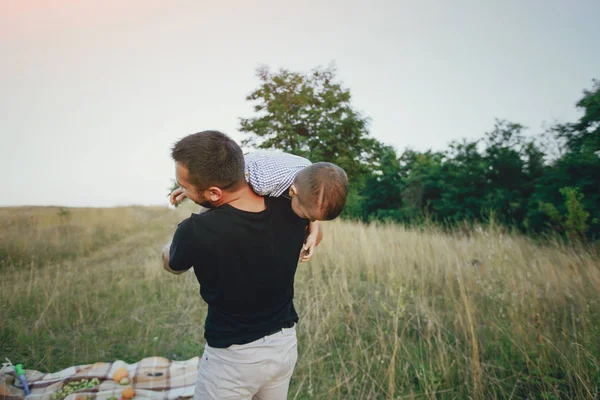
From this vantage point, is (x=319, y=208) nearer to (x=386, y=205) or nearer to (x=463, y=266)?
(x=463, y=266)

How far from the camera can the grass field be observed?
2.78m

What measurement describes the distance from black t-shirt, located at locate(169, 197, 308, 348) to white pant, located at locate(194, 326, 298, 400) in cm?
5

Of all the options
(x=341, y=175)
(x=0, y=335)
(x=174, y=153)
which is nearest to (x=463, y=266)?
(x=341, y=175)

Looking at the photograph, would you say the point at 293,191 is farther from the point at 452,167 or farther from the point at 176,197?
the point at 452,167

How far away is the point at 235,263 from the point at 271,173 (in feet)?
1.31

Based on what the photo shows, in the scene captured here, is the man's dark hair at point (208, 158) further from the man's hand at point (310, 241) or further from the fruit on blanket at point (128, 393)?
the fruit on blanket at point (128, 393)

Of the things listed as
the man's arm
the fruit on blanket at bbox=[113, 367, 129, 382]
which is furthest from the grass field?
the man's arm

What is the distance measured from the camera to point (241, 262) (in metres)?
1.39

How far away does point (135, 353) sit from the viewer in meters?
3.67

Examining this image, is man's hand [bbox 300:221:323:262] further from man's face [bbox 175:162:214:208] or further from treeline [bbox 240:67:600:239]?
treeline [bbox 240:67:600:239]

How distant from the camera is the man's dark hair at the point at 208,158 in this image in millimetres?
1323

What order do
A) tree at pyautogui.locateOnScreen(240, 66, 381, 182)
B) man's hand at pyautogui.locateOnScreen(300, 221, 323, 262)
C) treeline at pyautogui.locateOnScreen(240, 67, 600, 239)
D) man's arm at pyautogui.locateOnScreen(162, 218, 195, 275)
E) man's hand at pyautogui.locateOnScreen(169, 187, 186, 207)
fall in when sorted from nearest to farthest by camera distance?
man's arm at pyautogui.locateOnScreen(162, 218, 195, 275), man's hand at pyautogui.locateOnScreen(169, 187, 186, 207), man's hand at pyautogui.locateOnScreen(300, 221, 323, 262), treeline at pyautogui.locateOnScreen(240, 67, 600, 239), tree at pyautogui.locateOnScreen(240, 66, 381, 182)

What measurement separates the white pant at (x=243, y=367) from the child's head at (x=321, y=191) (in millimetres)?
586

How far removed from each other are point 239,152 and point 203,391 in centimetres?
101
